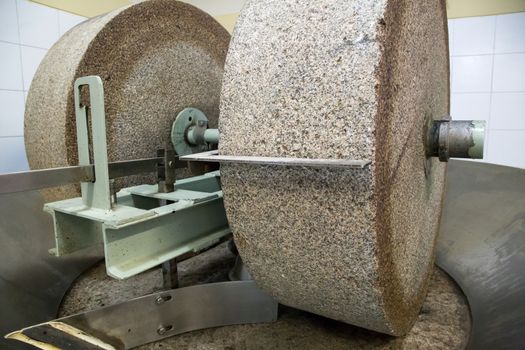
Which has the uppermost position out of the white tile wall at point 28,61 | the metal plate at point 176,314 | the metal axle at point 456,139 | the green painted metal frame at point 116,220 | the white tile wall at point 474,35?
the white tile wall at point 474,35

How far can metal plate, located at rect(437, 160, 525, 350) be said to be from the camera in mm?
→ 1182

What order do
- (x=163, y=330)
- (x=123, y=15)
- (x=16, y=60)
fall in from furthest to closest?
(x=16, y=60) → (x=123, y=15) → (x=163, y=330)

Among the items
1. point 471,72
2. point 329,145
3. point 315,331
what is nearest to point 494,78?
point 471,72

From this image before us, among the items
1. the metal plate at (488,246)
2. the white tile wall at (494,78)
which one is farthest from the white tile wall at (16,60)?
the white tile wall at (494,78)

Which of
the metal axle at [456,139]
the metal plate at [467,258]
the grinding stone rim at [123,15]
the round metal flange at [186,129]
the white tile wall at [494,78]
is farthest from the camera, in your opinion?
the white tile wall at [494,78]

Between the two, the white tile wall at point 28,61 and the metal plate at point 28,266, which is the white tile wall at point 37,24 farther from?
the metal plate at point 28,266

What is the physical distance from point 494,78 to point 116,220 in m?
3.05

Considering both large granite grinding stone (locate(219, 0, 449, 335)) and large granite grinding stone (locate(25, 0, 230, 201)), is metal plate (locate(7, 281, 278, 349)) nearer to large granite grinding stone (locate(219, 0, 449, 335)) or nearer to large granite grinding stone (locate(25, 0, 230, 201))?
large granite grinding stone (locate(219, 0, 449, 335))

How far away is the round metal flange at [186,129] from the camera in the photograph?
1.62 metres

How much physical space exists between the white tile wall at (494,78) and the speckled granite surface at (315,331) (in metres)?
1.94

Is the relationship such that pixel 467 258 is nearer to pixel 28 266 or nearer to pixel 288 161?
pixel 288 161

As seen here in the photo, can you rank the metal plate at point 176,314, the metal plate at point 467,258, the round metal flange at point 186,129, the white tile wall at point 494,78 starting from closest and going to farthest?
the metal plate at point 176,314, the metal plate at point 467,258, the round metal flange at point 186,129, the white tile wall at point 494,78

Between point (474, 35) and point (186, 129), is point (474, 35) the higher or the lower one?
the higher one

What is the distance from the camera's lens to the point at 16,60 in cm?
236
